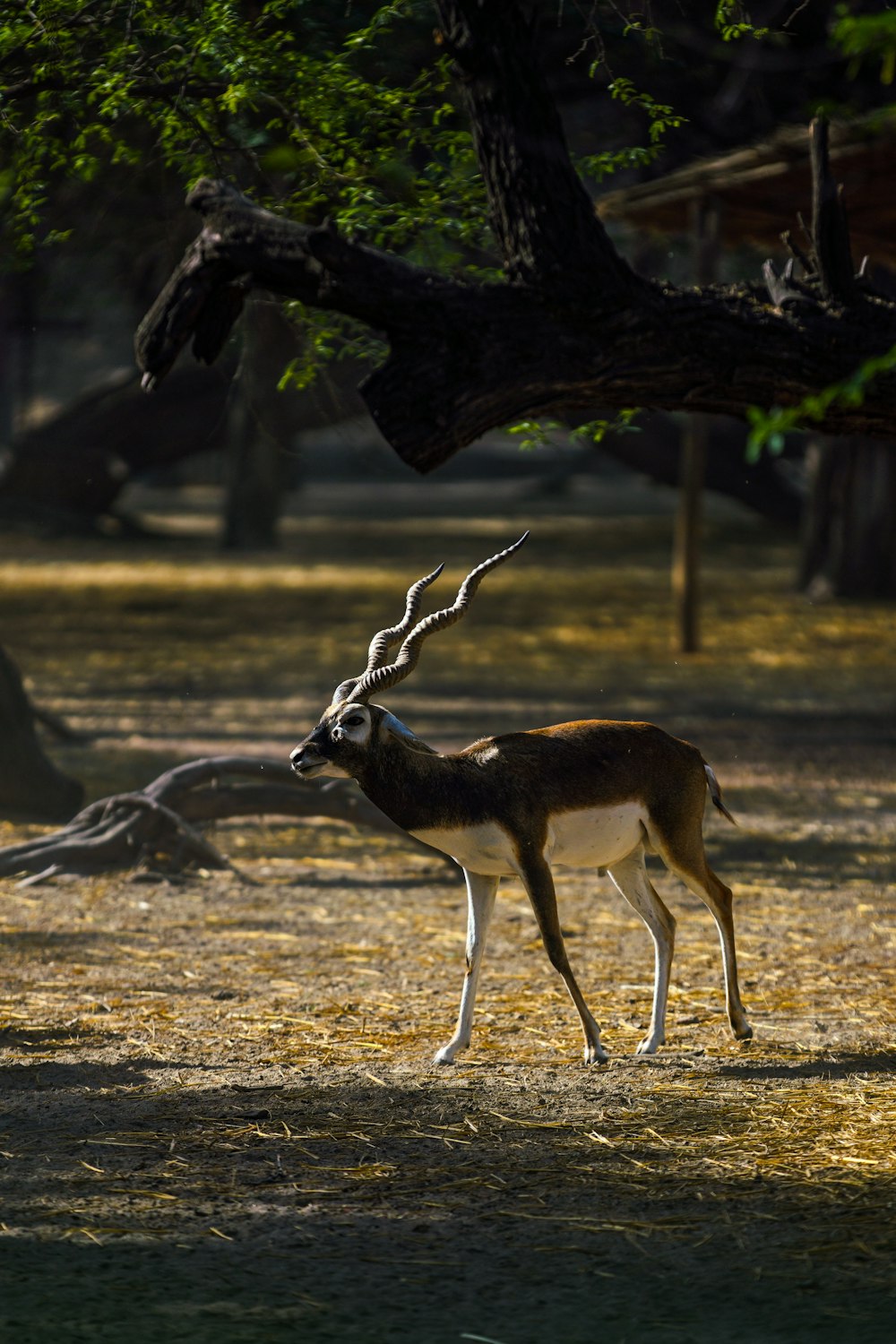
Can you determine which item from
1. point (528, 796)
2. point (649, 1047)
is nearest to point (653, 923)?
point (649, 1047)

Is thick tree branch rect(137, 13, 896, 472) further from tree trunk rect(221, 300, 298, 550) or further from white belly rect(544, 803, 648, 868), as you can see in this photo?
tree trunk rect(221, 300, 298, 550)

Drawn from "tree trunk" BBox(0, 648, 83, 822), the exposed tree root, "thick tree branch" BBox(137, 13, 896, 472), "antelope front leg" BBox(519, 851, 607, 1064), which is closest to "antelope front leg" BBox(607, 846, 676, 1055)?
"antelope front leg" BBox(519, 851, 607, 1064)

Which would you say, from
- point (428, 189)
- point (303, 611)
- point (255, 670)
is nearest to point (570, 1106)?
point (428, 189)

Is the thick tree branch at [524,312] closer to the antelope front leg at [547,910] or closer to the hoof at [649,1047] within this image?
the antelope front leg at [547,910]

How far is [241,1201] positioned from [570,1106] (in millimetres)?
1319

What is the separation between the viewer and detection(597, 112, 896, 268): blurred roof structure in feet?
45.9

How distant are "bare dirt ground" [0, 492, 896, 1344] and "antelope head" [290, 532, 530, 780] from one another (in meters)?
1.13

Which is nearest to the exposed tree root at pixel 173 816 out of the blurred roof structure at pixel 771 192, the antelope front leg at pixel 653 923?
the antelope front leg at pixel 653 923

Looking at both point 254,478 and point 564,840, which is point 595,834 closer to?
point 564,840

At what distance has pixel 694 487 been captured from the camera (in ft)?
59.7

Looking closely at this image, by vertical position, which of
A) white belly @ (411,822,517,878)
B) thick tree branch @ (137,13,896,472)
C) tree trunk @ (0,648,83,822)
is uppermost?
thick tree branch @ (137,13,896,472)

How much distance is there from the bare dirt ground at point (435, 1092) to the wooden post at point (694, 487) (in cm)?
375

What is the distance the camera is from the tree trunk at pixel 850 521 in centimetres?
2373

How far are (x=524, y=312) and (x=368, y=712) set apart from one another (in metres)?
1.46
